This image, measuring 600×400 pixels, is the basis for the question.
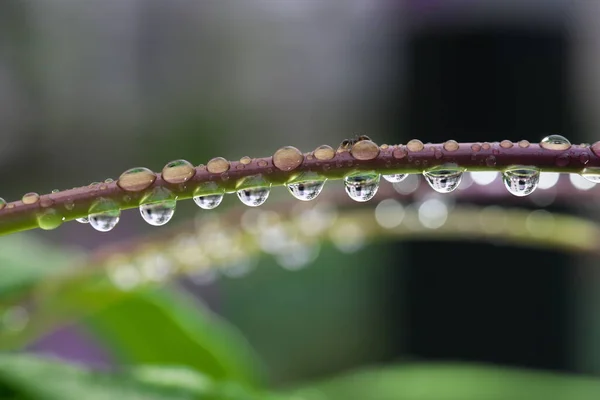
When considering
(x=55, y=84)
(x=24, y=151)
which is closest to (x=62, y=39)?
(x=55, y=84)

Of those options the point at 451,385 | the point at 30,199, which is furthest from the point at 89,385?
the point at 451,385

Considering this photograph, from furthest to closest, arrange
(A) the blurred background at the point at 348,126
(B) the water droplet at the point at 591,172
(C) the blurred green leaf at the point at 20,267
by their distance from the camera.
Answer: (A) the blurred background at the point at 348,126
(C) the blurred green leaf at the point at 20,267
(B) the water droplet at the point at 591,172

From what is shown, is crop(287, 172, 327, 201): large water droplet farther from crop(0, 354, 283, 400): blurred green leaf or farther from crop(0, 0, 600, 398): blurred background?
crop(0, 0, 600, 398): blurred background

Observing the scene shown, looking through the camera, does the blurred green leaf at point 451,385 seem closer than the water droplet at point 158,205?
No

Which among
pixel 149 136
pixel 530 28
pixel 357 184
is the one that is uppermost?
pixel 530 28

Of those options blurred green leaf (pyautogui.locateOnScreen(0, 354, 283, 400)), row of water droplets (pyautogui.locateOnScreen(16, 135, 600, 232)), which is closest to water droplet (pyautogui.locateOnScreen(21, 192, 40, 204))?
row of water droplets (pyautogui.locateOnScreen(16, 135, 600, 232))

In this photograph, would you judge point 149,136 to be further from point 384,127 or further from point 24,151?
point 384,127

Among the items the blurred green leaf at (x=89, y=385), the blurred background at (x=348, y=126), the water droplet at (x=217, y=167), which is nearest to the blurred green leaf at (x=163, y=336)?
the blurred background at (x=348, y=126)

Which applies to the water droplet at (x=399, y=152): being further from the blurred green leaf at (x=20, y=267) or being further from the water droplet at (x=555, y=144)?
the blurred green leaf at (x=20, y=267)
